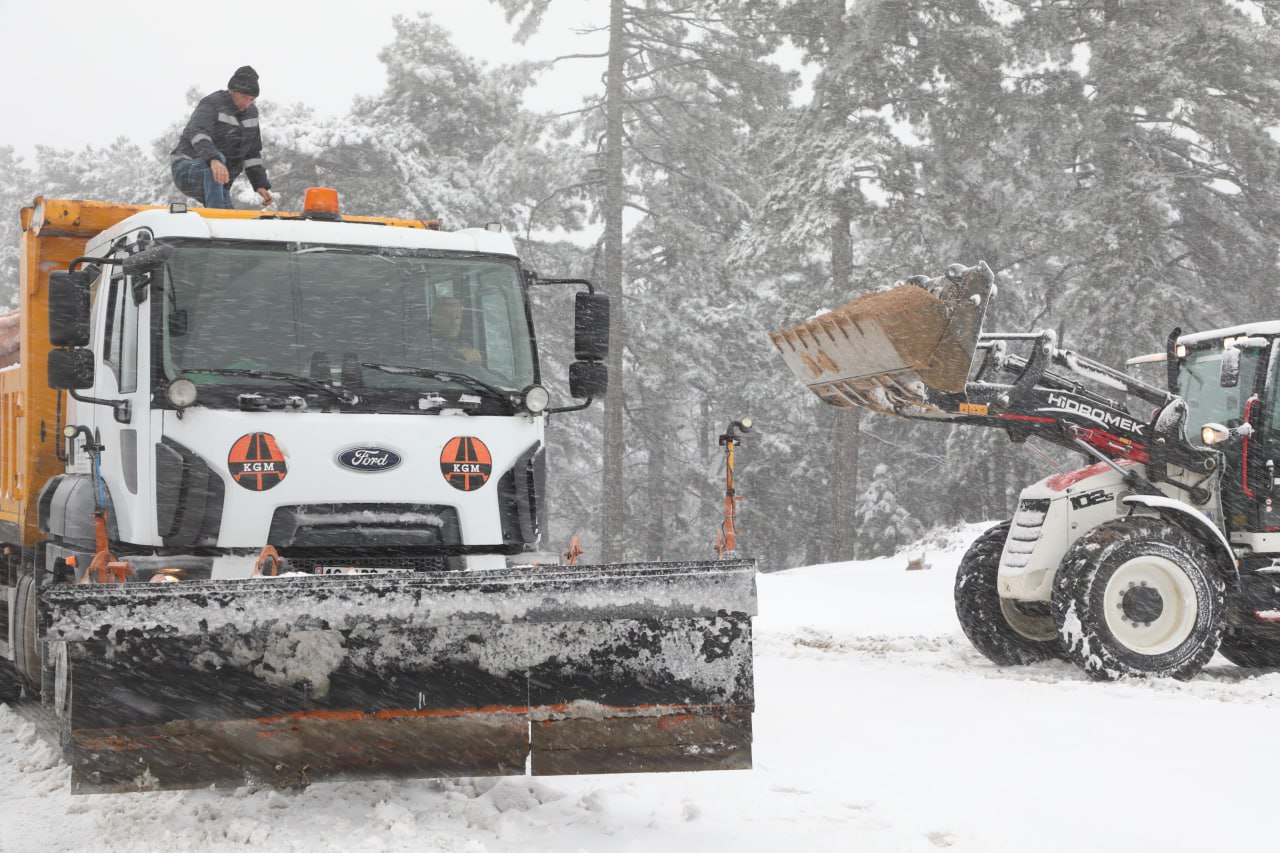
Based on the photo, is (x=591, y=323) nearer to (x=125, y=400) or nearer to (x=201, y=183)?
(x=125, y=400)

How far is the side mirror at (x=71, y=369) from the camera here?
6.46 meters

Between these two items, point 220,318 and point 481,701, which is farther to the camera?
point 220,318

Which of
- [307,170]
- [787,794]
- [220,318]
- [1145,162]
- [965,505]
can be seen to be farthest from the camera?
[965,505]

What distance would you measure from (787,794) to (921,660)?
5.15m

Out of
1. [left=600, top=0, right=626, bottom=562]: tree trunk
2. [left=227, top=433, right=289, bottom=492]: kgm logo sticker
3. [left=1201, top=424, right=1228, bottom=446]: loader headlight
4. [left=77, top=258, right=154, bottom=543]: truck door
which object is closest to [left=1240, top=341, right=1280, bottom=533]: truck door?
[left=1201, top=424, right=1228, bottom=446]: loader headlight

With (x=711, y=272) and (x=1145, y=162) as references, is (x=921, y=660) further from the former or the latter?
(x=711, y=272)

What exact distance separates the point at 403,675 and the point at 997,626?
6454mm

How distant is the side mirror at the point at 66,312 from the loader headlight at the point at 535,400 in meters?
2.04

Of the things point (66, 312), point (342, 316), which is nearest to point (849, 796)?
point (342, 316)

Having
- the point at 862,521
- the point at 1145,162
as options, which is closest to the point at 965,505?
the point at 862,521

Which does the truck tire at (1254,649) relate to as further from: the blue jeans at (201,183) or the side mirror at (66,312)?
the side mirror at (66,312)

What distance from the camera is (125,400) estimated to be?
6629 mm

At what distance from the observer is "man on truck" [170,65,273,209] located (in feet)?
26.8

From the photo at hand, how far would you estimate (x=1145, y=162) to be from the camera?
78.9 feet
